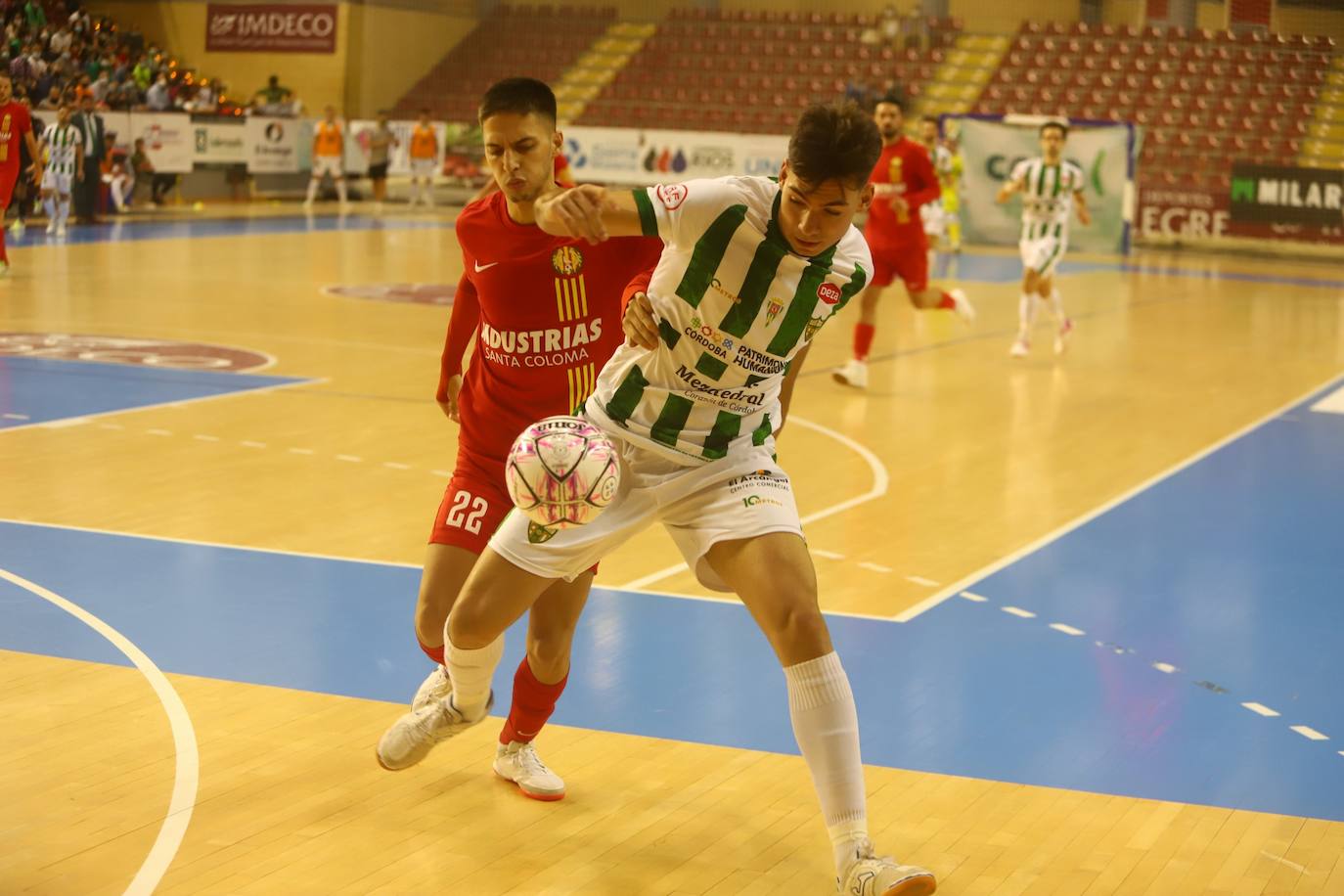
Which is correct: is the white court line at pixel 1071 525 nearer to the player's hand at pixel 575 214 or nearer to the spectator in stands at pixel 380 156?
the player's hand at pixel 575 214

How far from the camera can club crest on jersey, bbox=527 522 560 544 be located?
4.02m

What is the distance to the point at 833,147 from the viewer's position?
3729mm

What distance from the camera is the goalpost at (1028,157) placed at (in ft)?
94.3

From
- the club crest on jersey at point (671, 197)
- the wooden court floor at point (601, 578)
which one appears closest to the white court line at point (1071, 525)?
the wooden court floor at point (601, 578)

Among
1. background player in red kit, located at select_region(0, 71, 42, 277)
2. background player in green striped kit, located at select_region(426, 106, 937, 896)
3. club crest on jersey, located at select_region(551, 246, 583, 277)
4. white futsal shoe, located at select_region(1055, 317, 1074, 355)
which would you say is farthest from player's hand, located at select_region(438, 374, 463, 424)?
background player in red kit, located at select_region(0, 71, 42, 277)

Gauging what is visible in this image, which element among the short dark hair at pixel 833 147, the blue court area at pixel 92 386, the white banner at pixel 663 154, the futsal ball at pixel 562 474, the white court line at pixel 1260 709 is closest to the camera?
the short dark hair at pixel 833 147

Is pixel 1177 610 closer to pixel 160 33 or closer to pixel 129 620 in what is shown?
pixel 129 620

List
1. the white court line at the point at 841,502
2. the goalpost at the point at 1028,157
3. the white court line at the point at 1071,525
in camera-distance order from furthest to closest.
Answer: the goalpost at the point at 1028,157, the white court line at the point at 841,502, the white court line at the point at 1071,525

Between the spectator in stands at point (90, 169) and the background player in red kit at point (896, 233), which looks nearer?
the background player in red kit at point (896, 233)

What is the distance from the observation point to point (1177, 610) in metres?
7.10

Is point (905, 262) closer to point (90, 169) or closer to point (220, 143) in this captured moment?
point (90, 169)

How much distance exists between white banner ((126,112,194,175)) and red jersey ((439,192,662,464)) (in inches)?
1005

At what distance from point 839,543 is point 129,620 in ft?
11.0

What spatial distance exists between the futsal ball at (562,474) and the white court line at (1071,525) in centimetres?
313
